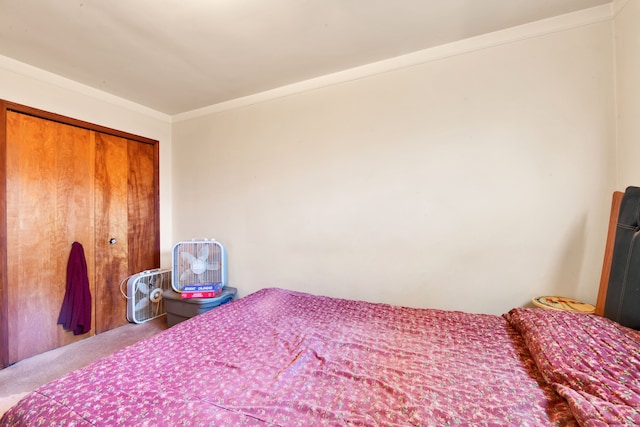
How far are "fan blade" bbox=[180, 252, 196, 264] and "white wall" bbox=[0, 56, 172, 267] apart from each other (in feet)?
2.64

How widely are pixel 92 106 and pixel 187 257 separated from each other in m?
1.73

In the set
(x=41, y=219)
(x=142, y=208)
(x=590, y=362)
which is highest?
(x=142, y=208)

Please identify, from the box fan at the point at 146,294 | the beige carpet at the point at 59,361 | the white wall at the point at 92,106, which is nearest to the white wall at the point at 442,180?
the box fan at the point at 146,294

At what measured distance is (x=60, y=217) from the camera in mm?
2328

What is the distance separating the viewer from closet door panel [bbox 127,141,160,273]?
9.43ft

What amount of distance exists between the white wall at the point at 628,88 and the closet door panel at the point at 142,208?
13.1ft

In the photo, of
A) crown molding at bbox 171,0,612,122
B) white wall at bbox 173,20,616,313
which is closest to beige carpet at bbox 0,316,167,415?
white wall at bbox 173,20,616,313

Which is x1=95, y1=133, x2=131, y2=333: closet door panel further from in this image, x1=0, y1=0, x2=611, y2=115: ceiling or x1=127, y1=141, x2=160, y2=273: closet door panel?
x1=0, y1=0, x2=611, y2=115: ceiling

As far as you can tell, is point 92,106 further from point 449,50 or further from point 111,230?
point 449,50

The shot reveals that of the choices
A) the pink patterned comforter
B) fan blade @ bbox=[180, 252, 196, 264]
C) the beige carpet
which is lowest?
the beige carpet

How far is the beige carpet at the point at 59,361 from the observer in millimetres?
1799

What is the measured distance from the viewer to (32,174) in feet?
7.06

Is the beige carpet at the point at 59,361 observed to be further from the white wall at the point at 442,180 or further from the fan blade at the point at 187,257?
the white wall at the point at 442,180

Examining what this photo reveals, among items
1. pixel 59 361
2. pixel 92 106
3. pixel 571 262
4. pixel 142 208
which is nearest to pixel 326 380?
pixel 571 262
